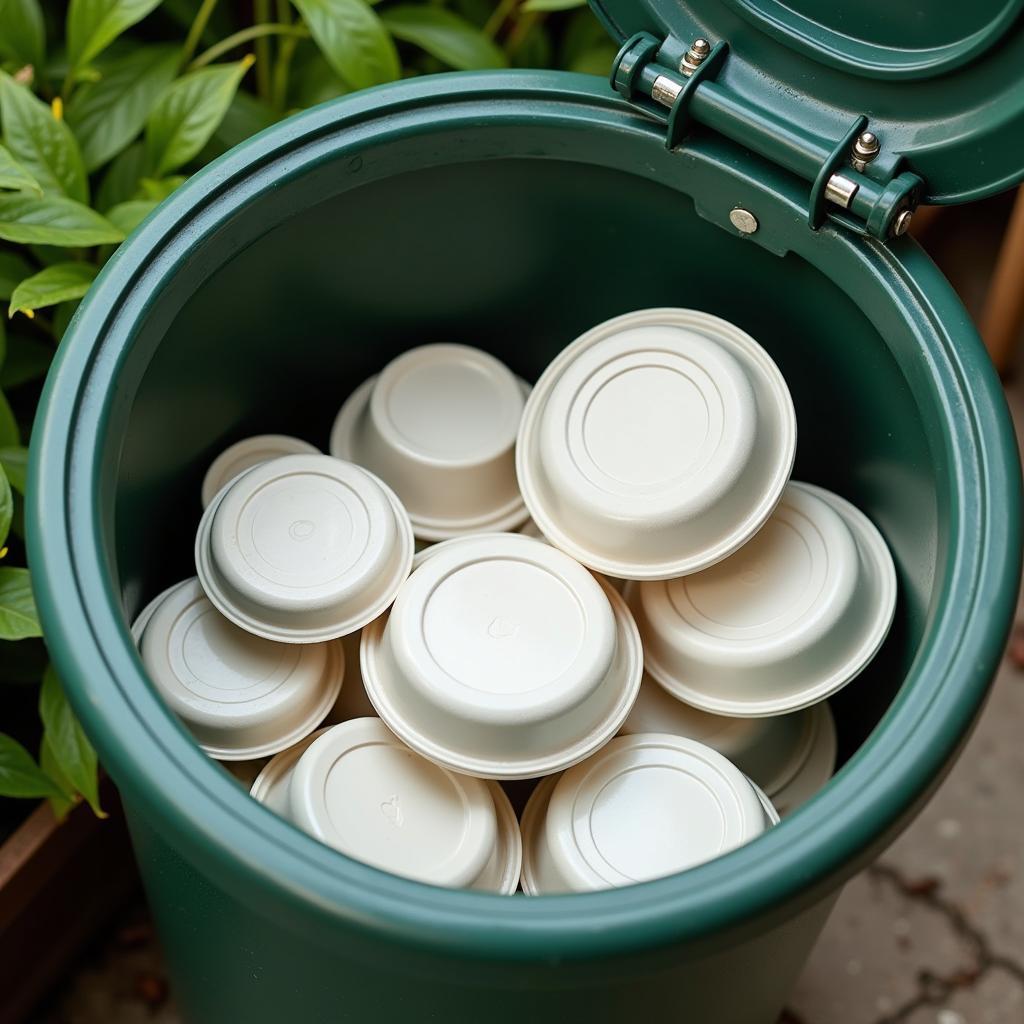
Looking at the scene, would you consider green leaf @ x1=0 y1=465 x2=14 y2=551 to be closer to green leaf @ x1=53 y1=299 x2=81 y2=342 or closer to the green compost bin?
the green compost bin

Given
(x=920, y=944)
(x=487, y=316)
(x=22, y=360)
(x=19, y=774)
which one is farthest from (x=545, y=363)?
(x=920, y=944)

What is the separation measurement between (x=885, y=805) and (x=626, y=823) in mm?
234

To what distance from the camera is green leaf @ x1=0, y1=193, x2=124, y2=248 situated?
921mm

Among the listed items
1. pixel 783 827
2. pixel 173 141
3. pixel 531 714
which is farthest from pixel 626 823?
pixel 173 141

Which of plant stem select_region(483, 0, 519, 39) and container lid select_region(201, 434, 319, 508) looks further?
plant stem select_region(483, 0, 519, 39)

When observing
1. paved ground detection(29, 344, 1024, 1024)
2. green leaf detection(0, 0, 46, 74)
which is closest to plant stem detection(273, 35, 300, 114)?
green leaf detection(0, 0, 46, 74)

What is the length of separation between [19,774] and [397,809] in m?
0.32

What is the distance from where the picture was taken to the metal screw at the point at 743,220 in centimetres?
89

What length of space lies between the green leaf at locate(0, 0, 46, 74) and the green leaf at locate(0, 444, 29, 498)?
0.37m

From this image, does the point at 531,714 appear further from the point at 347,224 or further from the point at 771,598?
the point at 347,224

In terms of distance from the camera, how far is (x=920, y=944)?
4.24 feet

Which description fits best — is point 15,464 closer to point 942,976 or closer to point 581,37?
point 581,37

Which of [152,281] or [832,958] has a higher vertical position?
[152,281]

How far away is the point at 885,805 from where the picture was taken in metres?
0.65
